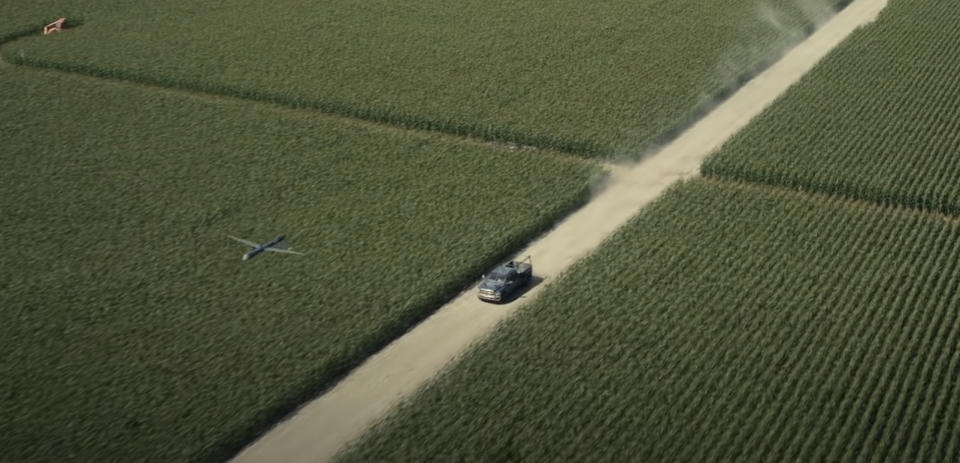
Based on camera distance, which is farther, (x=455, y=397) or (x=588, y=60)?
(x=588, y=60)

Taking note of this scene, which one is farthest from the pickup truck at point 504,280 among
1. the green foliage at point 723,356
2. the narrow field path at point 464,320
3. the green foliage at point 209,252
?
the green foliage at point 209,252

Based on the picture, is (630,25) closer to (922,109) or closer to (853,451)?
(922,109)

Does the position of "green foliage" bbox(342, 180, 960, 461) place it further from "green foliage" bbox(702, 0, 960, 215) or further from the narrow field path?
"green foliage" bbox(702, 0, 960, 215)

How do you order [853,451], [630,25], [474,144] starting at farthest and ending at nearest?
[630,25] < [474,144] < [853,451]

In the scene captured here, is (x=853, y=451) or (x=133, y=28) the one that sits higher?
(x=853, y=451)

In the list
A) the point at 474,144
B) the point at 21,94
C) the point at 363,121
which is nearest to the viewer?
the point at 474,144

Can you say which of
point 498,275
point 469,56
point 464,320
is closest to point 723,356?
point 498,275

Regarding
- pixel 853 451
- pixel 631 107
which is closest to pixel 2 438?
pixel 853 451

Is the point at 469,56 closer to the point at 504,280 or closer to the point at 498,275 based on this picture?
the point at 498,275
